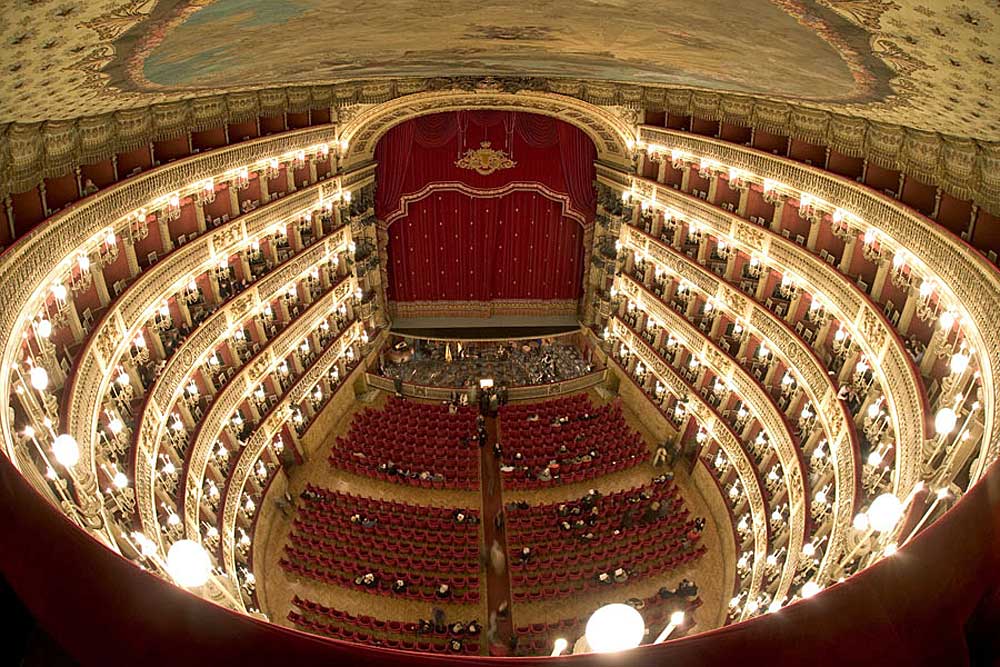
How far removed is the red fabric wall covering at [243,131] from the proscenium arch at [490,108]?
438 cm

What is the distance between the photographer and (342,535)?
785 inches

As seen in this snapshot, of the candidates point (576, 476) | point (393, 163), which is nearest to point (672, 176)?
point (393, 163)

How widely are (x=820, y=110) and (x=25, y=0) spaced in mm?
14066

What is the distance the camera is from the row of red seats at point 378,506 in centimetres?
2098

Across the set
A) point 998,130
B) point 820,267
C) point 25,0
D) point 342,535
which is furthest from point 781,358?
point 25,0

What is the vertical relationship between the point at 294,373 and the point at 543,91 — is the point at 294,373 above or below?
below

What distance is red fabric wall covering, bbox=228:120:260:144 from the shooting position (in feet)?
59.8

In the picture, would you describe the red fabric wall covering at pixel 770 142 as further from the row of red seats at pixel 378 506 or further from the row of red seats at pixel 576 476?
the row of red seats at pixel 378 506

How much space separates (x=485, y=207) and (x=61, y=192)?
57.5 feet

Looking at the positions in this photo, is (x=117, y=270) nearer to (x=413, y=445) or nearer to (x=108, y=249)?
(x=108, y=249)

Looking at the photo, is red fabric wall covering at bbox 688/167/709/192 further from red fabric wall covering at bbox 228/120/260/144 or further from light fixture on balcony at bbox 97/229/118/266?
light fixture on balcony at bbox 97/229/118/266

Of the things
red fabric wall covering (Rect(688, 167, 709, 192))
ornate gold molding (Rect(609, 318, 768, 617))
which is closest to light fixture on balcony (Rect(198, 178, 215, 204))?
red fabric wall covering (Rect(688, 167, 709, 192))

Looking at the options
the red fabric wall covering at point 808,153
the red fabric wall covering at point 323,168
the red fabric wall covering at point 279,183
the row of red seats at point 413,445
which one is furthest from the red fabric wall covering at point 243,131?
the red fabric wall covering at point 808,153

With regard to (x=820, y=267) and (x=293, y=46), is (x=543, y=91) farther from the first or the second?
(x=293, y=46)
